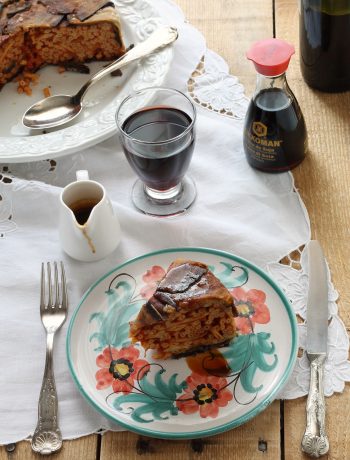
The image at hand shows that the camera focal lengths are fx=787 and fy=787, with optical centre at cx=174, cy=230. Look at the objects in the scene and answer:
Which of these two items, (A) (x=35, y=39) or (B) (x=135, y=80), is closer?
(B) (x=135, y=80)

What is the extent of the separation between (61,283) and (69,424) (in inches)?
12.1

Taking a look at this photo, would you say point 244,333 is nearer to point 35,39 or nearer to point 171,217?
point 171,217

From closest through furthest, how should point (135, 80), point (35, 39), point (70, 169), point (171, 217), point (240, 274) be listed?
point (240, 274)
point (171, 217)
point (70, 169)
point (135, 80)
point (35, 39)

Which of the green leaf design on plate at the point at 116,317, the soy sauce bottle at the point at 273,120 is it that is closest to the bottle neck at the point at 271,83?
the soy sauce bottle at the point at 273,120

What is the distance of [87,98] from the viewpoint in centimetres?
197

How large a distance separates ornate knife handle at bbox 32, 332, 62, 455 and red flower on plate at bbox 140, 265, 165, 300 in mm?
235

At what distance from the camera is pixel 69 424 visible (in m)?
1.41

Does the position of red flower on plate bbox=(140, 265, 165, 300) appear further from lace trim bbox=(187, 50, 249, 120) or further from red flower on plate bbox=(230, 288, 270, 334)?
lace trim bbox=(187, 50, 249, 120)

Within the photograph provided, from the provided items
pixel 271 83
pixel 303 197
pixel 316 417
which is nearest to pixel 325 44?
pixel 271 83

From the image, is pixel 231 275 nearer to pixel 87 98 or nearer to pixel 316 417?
pixel 316 417

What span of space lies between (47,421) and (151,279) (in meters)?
0.34

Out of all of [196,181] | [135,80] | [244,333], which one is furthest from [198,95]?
[244,333]

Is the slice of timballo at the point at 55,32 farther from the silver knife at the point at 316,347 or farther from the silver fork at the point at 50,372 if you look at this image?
the silver knife at the point at 316,347

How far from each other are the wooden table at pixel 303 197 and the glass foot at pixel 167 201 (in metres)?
0.24
